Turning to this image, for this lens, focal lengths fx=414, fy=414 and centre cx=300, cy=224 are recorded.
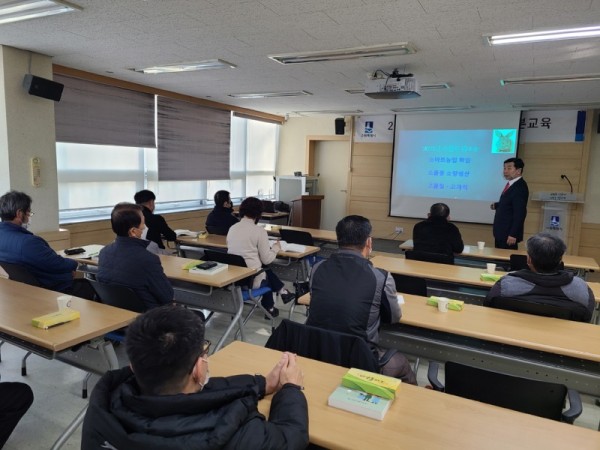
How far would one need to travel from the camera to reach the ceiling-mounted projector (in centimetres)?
426

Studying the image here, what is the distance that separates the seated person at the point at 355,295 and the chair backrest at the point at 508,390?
1.41ft

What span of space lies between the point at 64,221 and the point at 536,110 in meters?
7.35

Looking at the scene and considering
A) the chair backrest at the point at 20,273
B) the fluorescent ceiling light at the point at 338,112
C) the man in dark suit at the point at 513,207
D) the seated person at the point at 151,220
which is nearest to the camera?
the chair backrest at the point at 20,273

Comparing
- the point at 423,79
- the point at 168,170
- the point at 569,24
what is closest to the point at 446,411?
the point at 569,24

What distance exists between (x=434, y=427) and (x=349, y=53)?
138 inches

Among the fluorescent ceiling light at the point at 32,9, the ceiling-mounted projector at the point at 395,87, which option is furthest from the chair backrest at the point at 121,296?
the ceiling-mounted projector at the point at 395,87

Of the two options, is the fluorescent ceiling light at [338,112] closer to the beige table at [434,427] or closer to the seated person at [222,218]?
the seated person at [222,218]

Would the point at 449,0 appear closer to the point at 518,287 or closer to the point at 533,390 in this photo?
the point at 518,287

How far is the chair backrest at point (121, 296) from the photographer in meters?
2.49

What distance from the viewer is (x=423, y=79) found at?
16.4 feet

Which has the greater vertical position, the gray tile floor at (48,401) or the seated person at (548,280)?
the seated person at (548,280)

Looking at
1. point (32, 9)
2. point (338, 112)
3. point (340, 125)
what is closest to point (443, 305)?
point (32, 9)

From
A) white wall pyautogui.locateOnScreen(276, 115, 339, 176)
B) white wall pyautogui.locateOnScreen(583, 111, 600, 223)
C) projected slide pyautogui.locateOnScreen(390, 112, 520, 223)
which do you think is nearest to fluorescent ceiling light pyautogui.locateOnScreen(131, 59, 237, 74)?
projected slide pyautogui.locateOnScreen(390, 112, 520, 223)

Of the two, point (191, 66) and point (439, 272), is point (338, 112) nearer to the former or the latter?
point (191, 66)
